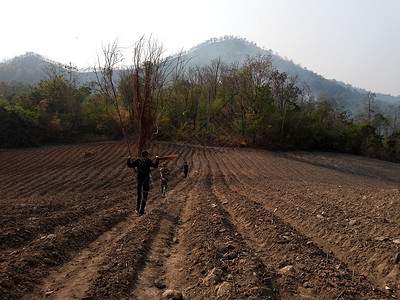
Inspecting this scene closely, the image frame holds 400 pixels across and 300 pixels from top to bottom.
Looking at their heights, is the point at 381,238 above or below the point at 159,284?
above

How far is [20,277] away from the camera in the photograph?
2.96 m

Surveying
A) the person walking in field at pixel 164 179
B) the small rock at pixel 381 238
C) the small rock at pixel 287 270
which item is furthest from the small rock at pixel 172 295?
the person walking in field at pixel 164 179

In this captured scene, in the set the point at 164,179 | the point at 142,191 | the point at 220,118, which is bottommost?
the point at 164,179

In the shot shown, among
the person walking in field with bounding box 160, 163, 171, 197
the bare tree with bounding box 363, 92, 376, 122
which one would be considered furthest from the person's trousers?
the bare tree with bounding box 363, 92, 376, 122

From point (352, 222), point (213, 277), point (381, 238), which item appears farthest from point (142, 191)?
point (381, 238)

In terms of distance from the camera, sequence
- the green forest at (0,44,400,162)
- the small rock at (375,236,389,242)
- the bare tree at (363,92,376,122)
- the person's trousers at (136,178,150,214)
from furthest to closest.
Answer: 1. the bare tree at (363,92,376,122)
2. the green forest at (0,44,400,162)
3. the person's trousers at (136,178,150,214)
4. the small rock at (375,236,389,242)

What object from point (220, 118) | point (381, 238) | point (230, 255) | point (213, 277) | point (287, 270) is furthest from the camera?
point (220, 118)

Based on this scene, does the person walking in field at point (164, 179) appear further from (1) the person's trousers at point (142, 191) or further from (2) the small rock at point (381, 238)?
(2) the small rock at point (381, 238)

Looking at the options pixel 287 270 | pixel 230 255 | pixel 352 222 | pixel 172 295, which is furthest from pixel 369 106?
pixel 172 295

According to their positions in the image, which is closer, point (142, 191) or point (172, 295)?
point (172, 295)

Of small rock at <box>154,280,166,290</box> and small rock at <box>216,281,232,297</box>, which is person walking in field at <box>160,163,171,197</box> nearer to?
small rock at <box>154,280,166,290</box>

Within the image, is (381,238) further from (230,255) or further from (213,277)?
(213,277)

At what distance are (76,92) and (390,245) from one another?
145ft

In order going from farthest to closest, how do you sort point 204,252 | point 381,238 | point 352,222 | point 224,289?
point 352,222 → point 381,238 → point 204,252 → point 224,289
